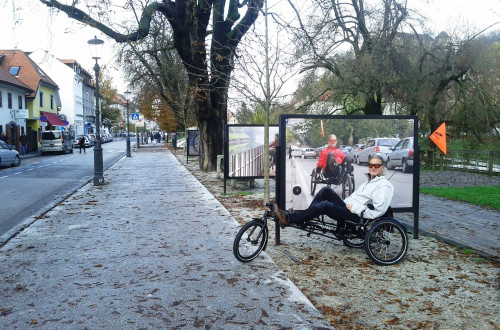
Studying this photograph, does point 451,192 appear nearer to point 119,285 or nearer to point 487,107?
point 487,107

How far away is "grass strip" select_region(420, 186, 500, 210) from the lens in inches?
453

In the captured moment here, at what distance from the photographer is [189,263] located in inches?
239

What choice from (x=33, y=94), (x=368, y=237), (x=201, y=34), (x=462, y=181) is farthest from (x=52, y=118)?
(x=368, y=237)

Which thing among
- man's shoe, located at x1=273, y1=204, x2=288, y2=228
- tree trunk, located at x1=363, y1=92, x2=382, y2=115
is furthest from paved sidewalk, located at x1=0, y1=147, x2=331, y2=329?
tree trunk, located at x1=363, y1=92, x2=382, y2=115

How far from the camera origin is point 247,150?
42.2 ft

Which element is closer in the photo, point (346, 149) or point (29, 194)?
point (346, 149)

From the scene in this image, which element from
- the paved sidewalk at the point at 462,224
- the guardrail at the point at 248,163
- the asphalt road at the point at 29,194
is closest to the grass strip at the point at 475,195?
the paved sidewalk at the point at 462,224

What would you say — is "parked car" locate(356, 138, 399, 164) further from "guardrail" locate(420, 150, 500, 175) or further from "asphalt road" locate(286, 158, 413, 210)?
"guardrail" locate(420, 150, 500, 175)

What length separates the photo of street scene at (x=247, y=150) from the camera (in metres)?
12.7

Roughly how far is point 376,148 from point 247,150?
629 cm

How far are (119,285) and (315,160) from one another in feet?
11.1

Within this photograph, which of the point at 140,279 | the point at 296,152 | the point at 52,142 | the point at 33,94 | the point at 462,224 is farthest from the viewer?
the point at 33,94

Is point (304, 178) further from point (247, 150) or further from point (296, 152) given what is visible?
point (247, 150)

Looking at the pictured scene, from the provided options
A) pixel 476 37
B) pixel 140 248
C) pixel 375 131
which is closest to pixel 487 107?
pixel 476 37
